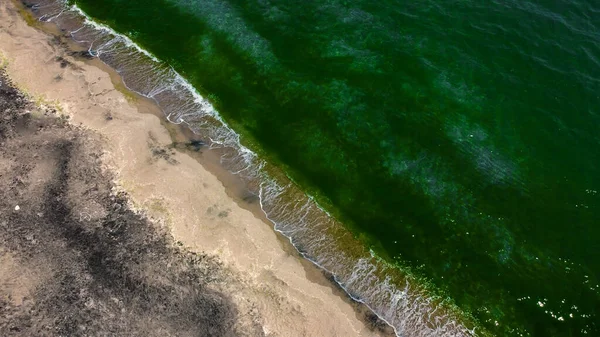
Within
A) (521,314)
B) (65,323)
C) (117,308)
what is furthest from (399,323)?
(65,323)

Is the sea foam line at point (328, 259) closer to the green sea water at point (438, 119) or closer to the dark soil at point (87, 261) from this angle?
the green sea water at point (438, 119)

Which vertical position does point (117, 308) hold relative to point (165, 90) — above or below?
below

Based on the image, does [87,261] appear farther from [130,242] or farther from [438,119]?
[438,119]

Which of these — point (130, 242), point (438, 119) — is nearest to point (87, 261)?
point (130, 242)

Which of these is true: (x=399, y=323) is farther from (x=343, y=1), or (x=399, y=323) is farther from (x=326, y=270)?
(x=343, y=1)

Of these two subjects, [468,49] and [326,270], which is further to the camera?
[468,49]

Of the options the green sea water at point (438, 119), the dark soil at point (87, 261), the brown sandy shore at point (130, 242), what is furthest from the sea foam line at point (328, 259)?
the dark soil at point (87, 261)

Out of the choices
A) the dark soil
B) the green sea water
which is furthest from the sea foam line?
the dark soil
